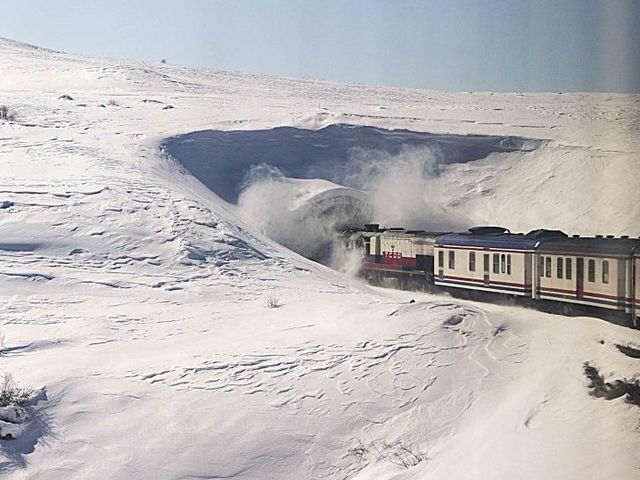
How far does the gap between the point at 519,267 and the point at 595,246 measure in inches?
147

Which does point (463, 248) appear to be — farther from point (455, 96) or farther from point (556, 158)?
point (455, 96)

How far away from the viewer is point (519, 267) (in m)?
20.5

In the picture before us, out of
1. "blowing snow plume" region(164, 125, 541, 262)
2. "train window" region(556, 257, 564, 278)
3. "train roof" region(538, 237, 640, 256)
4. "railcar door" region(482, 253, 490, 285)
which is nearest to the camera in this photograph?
"train roof" region(538, 237, 640, 256)

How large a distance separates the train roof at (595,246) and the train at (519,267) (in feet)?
0.07

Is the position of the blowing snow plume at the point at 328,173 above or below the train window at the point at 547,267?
above

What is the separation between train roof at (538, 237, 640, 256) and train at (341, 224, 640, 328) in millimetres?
21

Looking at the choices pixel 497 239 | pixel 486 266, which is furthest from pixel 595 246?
pixel 486 266

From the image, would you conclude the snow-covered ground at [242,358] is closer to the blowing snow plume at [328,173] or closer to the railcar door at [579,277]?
the railcar door at [579,277]

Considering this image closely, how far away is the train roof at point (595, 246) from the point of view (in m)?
15.4

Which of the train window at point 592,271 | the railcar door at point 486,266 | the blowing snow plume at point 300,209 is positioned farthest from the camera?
the blowing snow plume at point 300,209

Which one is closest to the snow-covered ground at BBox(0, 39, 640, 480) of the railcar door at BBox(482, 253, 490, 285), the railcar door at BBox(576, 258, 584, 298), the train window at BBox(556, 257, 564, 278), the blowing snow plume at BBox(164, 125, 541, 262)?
the railcar door at BBox(576, 258, 584, 298)

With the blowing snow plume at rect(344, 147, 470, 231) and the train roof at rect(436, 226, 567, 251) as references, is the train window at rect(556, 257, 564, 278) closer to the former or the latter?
the train roof at rect(436, 226, 567, 251)

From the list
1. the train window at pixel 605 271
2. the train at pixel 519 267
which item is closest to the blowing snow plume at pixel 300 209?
the train at pixel 519 267

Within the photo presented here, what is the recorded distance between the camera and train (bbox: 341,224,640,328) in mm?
15820
